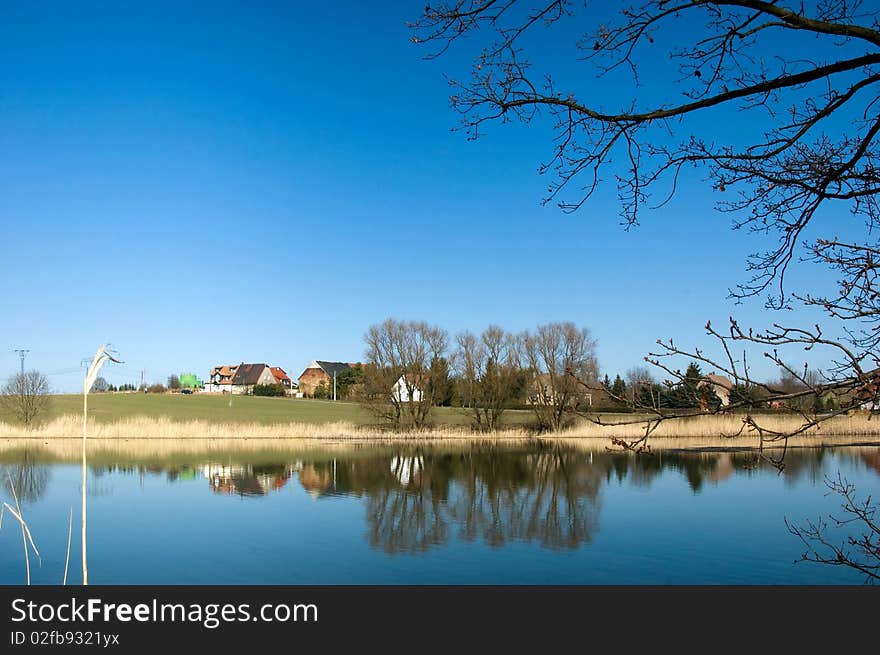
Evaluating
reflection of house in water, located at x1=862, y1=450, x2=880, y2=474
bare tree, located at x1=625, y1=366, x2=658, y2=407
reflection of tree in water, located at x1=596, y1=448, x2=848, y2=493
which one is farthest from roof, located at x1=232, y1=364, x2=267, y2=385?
bare tree, located at x1=625, y1=366, x2=658, y2=407

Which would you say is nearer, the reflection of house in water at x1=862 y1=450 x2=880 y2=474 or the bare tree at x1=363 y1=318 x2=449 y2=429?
the reflection of house in water at x1=862 y1=450 x2=880 y2=474

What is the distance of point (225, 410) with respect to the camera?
4653cm

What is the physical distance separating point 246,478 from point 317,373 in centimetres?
5736

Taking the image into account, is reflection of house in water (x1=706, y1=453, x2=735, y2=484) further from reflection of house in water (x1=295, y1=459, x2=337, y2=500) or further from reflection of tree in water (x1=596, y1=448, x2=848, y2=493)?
reflection of house in water (x1=295, y1=459, x2=337, y2=500)

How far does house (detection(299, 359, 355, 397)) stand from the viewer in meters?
73.2

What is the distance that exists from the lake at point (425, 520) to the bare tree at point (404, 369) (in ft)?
34.1

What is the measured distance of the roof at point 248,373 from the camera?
81500 millimetres

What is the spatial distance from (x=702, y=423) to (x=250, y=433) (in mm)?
18519

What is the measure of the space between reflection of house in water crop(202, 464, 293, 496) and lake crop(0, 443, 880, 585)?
0.06 metres

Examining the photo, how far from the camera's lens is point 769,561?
32.1 feet

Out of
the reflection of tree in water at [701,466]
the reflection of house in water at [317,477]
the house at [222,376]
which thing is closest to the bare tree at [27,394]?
the reflection of house in water at [317,477]

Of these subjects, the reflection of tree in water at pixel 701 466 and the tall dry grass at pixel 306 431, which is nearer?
the reflection of tree in water at pixel 701 466

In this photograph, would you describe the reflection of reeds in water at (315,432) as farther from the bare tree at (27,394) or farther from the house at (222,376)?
the house at (222,376)
